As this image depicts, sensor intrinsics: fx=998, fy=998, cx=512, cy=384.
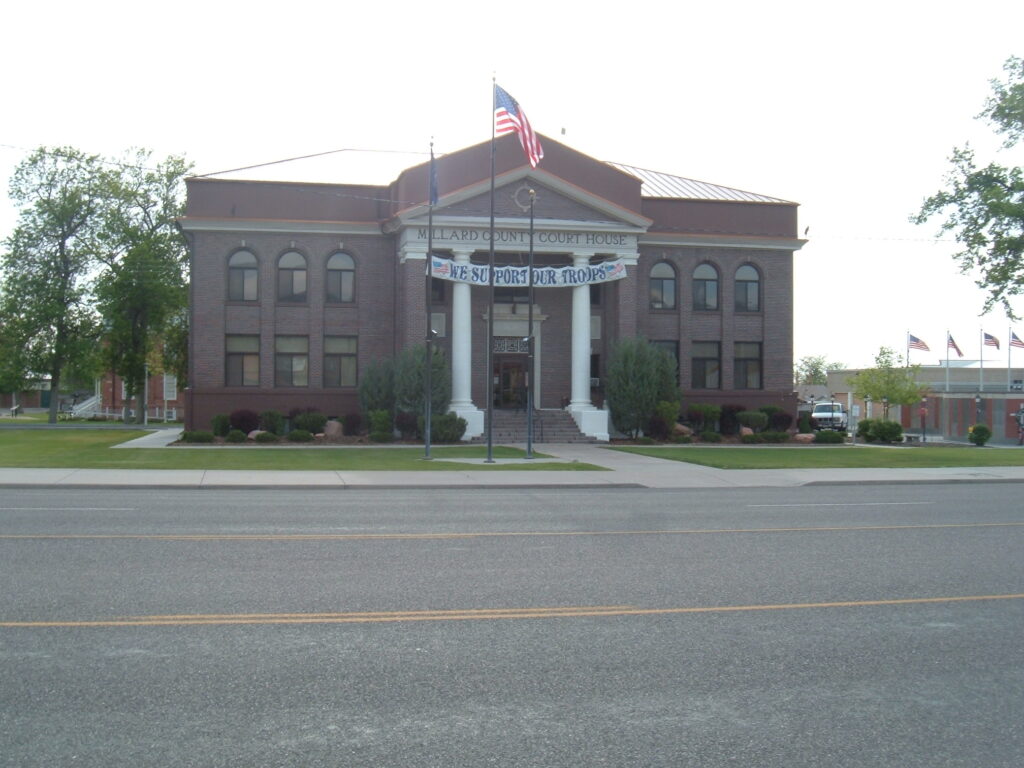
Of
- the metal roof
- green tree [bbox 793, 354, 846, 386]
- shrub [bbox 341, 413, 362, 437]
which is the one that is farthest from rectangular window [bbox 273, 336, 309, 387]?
green tree [bbox 793, 354, 846, 386]

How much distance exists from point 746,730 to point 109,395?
80.5 meters

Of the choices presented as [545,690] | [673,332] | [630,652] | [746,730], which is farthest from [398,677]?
[673,332]

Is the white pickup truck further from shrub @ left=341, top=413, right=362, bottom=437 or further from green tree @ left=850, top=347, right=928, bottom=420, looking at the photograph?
shrub @ left=341, top=413, right=362, bottom=437

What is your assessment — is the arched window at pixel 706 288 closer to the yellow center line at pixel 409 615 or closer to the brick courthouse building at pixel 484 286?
the brick courthouse building at pixel 484 286

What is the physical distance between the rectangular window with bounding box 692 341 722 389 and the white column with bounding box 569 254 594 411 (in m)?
6.14

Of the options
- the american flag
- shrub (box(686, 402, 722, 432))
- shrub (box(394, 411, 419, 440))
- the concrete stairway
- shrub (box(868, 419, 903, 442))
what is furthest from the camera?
shrub (box(868, 419, 903, 442))

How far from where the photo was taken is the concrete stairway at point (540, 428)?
3788cm

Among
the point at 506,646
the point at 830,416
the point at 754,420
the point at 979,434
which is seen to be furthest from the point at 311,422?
the point at 830,416

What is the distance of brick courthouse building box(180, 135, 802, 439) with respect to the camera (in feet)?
125

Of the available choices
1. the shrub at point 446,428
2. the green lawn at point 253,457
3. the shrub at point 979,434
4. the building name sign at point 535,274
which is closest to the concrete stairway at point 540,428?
the shrub at point 446,428

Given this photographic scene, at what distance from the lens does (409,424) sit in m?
36.3

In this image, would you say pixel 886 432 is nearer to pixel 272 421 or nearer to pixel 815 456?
pixel 815 456

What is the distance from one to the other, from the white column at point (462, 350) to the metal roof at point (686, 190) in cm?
920

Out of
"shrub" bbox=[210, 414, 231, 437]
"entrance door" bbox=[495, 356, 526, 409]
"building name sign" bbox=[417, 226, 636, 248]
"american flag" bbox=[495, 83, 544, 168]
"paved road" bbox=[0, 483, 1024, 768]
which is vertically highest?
"american flag" bbox=[495, 83, 544, 168]
